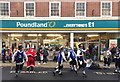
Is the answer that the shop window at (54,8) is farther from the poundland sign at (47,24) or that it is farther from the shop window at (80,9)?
the shop window at (80,9)

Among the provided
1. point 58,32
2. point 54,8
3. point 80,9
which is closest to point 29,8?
point 54,8

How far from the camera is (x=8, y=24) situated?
31781 mm

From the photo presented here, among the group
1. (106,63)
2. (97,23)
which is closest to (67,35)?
(97,23)

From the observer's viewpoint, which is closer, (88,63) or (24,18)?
(88,63)

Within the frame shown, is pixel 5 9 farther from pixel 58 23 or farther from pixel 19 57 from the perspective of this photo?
pixel 19 57

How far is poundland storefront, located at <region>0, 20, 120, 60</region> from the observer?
31.8m

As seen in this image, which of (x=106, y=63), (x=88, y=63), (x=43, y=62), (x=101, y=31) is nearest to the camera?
(x=88, y=63)

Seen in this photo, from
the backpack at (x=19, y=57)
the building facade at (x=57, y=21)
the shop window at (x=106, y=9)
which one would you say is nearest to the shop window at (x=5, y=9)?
the building facade at (x=57, y=21)

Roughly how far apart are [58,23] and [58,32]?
0.91 m

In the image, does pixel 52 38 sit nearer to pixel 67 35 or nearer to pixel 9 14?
pixel 67 35

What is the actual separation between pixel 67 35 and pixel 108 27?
4.12 metres

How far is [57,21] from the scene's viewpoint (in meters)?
31.8

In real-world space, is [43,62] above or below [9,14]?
below

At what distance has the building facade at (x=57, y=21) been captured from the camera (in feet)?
104
